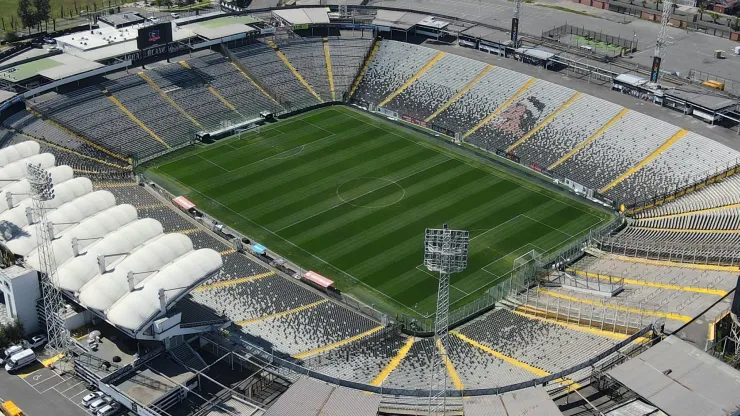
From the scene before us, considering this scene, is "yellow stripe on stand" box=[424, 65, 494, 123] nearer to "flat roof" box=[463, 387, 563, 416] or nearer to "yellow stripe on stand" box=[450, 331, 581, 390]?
"yellow stripe on stand" box=[450, 331, 581, 390]

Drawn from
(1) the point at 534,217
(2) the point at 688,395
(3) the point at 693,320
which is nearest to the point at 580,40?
(1) the point at 534,217

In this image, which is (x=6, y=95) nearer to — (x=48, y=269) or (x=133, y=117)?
(x=133, y=117)

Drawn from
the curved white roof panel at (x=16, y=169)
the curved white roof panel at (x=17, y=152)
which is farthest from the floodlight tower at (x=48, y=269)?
the curved white roof panel at (x=17, y=152)

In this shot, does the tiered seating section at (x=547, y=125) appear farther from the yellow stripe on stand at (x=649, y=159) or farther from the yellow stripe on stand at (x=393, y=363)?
the yellow stripe on stand at (x=393, y=363)

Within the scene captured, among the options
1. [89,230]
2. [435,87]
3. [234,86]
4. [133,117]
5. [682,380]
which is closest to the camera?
[682,380]

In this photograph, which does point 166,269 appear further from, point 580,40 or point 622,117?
point 580,40

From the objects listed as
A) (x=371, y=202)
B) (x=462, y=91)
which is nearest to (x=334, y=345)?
(x=371, y=202)

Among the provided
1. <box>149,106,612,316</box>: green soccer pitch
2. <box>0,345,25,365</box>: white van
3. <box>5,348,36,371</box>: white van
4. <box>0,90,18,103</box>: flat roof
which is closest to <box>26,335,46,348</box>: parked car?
<box>0,345,25,365</box>: white van
